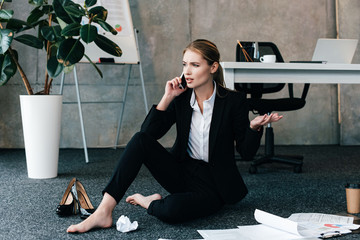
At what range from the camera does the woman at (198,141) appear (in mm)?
2002

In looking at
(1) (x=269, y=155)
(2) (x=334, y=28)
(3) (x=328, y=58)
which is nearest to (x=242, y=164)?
(1) (x=269, y=155)

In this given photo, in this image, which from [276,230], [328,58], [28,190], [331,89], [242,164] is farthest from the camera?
[331,89]

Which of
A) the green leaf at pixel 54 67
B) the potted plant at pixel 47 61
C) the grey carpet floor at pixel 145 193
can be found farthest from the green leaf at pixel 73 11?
the grey carpet floor at pixel 145 193

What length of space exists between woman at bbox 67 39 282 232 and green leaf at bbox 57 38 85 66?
0.98 m

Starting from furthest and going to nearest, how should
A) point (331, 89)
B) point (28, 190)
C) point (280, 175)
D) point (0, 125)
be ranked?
point (331, 89) < point (0, 125) < point (280, 175) < point (28, 190)

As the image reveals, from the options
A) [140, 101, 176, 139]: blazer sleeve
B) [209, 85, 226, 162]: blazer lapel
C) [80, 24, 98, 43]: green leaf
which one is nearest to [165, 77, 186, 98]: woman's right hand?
[140, 101, 176, 139]: blazer sleeve

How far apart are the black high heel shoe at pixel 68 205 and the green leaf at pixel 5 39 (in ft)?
4.02

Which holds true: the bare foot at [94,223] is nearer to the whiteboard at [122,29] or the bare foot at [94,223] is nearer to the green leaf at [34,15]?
the green leaf at [34,15]

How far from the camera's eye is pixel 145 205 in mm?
2201

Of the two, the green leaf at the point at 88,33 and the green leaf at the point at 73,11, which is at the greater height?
the green leaf at the point at 73,11

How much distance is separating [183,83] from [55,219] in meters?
0.95

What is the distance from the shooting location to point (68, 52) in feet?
9.36

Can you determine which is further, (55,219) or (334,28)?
(334,28)

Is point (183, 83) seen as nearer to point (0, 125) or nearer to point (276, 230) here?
point (276, 230)
